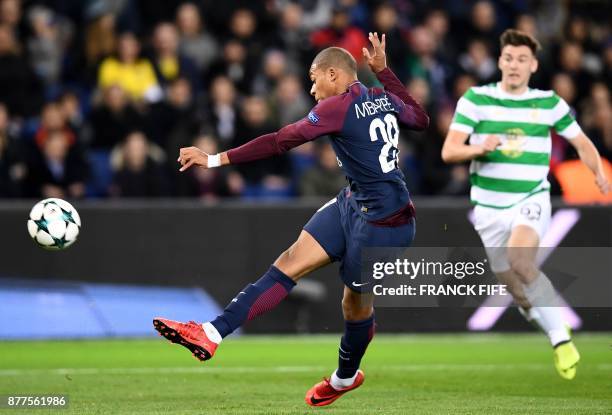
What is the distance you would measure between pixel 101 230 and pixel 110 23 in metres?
3.39

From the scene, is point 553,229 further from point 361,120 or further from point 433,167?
point 361,120

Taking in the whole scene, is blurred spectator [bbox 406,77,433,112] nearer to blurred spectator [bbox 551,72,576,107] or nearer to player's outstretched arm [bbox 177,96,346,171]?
blurred spectator [bbox 551,72,576,107]

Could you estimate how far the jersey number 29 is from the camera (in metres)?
7.73

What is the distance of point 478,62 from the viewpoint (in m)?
17.1

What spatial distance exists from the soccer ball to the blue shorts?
1815mm

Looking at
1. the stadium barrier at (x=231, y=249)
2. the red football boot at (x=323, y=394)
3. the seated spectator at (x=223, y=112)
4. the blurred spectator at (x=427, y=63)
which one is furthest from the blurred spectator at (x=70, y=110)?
the red football boot at (x=323, y=394)

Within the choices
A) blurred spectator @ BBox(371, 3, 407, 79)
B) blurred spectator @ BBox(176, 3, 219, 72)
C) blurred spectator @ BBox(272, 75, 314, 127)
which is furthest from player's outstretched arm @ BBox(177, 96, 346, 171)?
blurred spectator @ BBox(371, 3, 407, 79)

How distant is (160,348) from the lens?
478 inches

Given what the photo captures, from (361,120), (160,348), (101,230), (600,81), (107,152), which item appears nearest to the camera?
(361,120)

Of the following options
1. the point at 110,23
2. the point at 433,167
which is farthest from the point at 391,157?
the point at 110,23

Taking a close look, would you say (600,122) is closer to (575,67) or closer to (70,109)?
(575,67)

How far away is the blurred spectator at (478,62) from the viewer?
1698 cm

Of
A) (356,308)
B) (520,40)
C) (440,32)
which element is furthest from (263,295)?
(440,32)

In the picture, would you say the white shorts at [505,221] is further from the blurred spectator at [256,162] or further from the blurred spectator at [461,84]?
the blurred spectator at [461,84]
